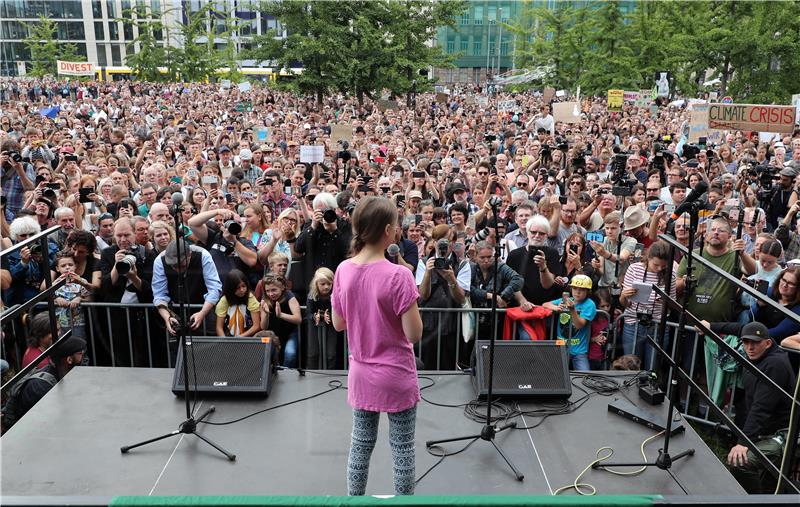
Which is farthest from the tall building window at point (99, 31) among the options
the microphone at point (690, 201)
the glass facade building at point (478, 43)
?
the microphone at point (690, 201)

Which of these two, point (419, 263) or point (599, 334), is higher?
point (419, 263)

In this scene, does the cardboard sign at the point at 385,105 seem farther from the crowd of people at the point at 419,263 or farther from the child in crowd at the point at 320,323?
the child in crowd at the point at 320,323

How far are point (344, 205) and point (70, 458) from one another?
3.94 meters

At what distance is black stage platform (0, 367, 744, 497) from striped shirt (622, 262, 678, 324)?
3.44ft

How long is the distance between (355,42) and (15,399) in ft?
71.6

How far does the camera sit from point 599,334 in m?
5.88

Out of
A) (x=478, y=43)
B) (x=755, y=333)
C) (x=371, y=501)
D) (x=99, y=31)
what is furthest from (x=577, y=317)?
(x=99, y=31)

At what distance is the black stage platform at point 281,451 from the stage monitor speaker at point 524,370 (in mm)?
194

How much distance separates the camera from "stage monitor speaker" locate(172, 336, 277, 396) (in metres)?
4.91

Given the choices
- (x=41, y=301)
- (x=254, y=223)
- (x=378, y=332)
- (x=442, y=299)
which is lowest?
(x=442, y=299)

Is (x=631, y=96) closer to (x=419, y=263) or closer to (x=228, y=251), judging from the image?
(x=419, y=263)

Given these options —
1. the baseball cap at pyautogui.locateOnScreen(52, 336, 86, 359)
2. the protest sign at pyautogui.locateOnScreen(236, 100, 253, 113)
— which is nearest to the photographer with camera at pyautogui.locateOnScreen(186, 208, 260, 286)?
the baseball cap at pyautogui.locateOnScreen(52, 336, 86, 359)

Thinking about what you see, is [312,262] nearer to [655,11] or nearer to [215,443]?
[215,443]

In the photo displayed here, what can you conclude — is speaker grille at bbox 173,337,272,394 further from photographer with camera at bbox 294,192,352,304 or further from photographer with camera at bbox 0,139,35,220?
photographer with camera at bbox 0,139,35,220
